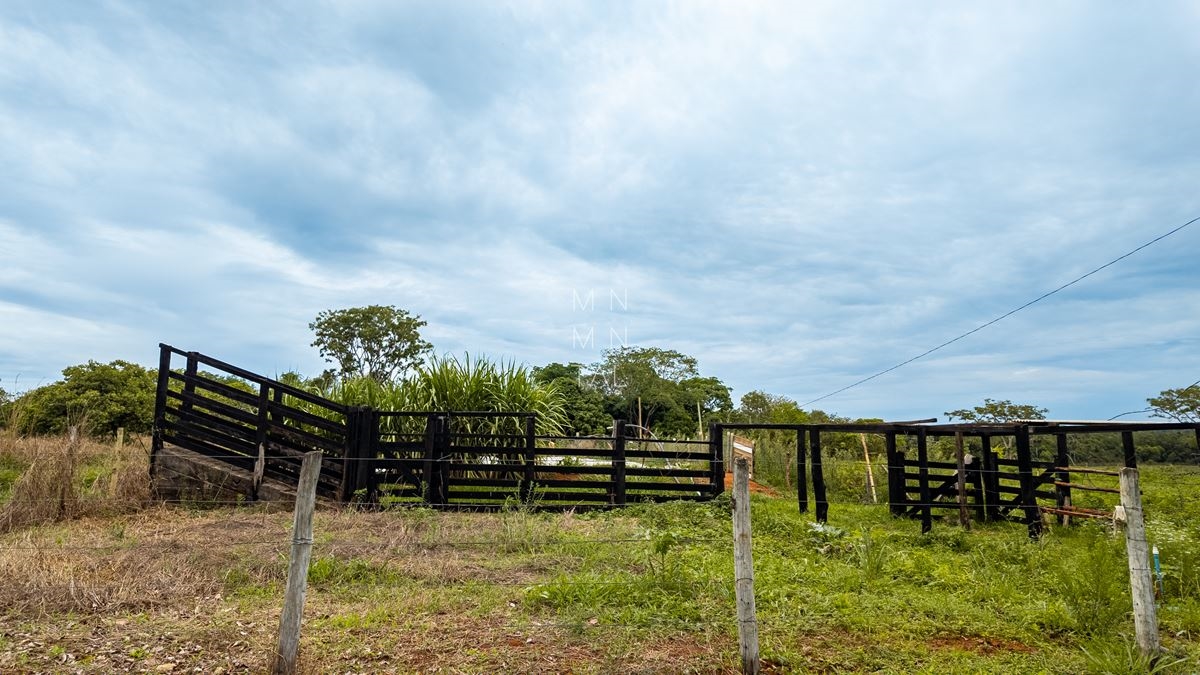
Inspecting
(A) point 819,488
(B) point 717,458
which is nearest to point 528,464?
(B) point 717,458

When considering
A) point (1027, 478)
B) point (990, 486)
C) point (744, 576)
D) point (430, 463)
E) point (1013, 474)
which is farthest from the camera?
point (990, 486)

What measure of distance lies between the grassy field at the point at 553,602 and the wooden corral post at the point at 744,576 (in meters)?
0.16

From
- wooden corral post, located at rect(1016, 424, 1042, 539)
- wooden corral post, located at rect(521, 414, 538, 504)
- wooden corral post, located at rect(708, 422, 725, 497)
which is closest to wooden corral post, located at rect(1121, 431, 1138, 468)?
wooden corral post, located at rect(1016, 424, 1042, 539)

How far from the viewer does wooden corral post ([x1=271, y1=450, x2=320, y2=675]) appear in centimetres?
386

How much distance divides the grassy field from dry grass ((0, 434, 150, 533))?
82 millimetres

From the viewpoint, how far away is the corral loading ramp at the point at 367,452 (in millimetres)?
10586

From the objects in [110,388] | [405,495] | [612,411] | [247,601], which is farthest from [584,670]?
[612,411]

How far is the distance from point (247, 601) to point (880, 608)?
4715 mm

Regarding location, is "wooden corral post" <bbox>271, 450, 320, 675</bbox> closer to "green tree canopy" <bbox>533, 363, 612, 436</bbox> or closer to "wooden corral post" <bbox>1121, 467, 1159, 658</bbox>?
"wooden corral post" <bbox>1121, 467, 1159, 658</bbox>

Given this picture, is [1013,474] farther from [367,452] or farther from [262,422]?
[262,422]

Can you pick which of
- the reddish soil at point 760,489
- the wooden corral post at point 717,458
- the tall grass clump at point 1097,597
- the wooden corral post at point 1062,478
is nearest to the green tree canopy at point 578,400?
the reddish soil at point 760,489

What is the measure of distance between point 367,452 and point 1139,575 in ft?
31.0

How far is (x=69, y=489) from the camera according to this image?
8.55 meters

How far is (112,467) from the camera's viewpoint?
1009 centimetres
